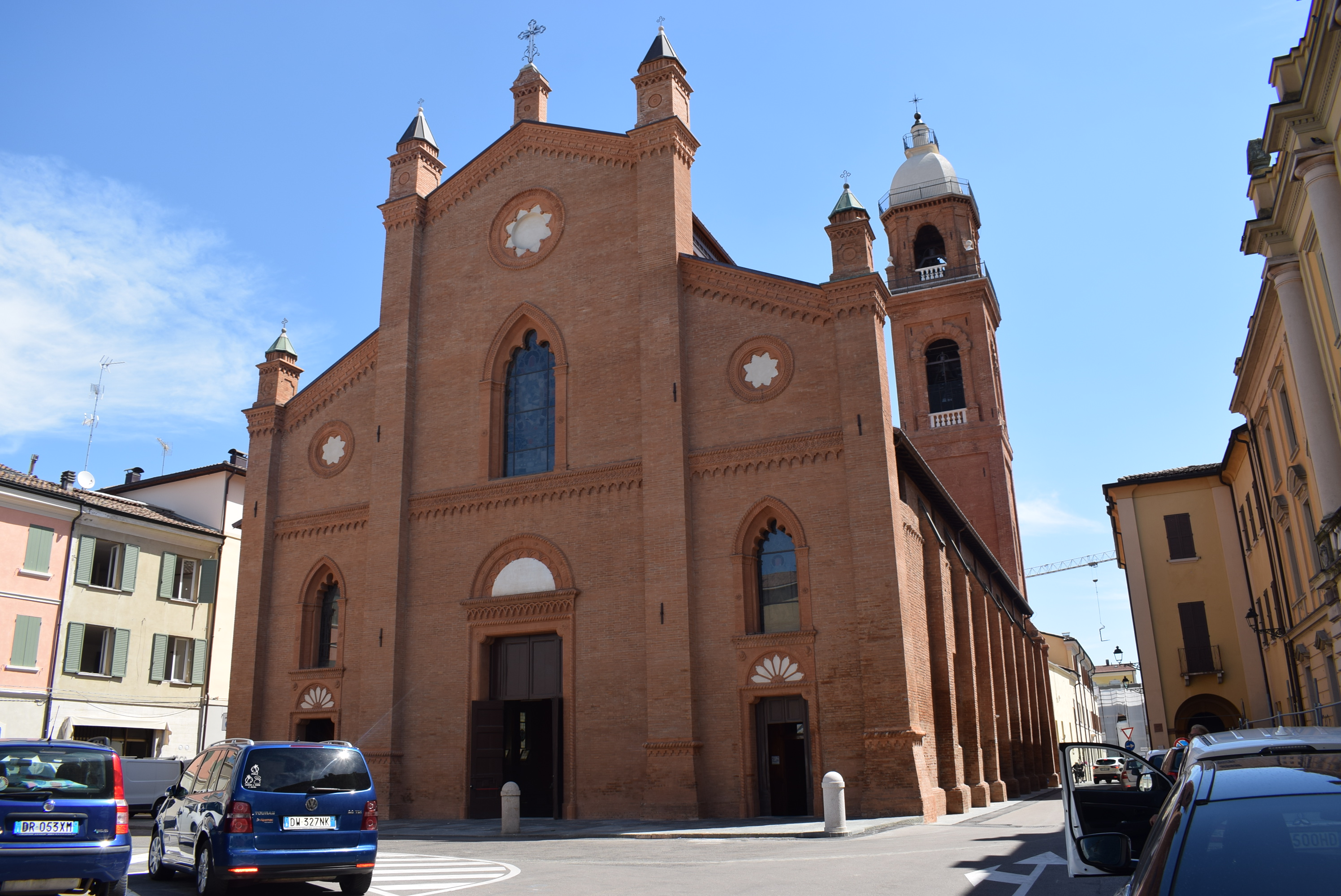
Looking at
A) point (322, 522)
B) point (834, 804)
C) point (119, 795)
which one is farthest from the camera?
point (322, 522)

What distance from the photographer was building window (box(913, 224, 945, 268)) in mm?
39969

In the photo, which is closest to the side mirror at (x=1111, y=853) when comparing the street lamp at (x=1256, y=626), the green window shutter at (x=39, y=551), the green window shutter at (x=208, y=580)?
the street lamp at (x=1256, y=626)

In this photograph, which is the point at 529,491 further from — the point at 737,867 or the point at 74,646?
the point at 74,646

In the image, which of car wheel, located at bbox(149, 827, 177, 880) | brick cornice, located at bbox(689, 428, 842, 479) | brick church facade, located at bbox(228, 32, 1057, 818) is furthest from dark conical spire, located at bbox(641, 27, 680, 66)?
car wheel, located at bbox(149, 827, 177, 880)

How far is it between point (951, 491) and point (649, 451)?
1945 centimetres

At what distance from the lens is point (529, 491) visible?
72.3 ft

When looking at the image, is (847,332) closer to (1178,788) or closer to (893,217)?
(1178,788)

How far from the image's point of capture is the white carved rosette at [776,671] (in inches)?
734

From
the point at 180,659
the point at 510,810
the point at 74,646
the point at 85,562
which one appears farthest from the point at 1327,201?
the point at 180,659

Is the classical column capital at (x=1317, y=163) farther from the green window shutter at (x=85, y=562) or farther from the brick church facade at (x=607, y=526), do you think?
the green window shutter at (x=85, y=562)

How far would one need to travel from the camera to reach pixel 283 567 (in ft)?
80.7

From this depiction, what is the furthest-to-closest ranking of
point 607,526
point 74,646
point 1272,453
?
point 74,646
point 1272,453
point 607,526

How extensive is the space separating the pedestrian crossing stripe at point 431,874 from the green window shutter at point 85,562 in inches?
719

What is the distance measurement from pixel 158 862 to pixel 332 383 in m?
16.2
